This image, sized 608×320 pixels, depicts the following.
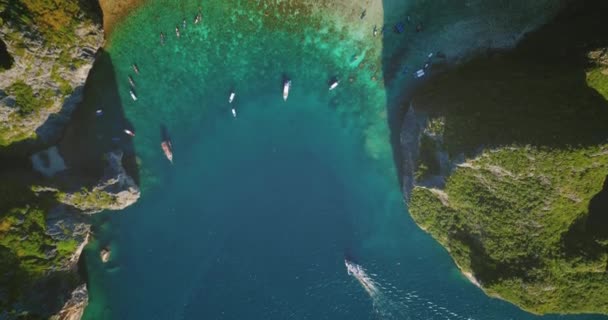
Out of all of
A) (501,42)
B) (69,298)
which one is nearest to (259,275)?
(69,298)

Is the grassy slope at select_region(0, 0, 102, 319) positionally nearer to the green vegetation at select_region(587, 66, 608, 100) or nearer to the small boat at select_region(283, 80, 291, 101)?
the small boat at select_region(283, 80, 291, 101)

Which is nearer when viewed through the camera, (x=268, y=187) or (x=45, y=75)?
(x=45, y=75)

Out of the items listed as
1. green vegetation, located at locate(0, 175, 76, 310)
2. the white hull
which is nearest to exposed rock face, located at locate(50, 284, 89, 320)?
green vegetation, located at locate(0, 175, 76, 310)

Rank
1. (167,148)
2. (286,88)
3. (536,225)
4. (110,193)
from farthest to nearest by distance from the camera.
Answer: (286,88)
(167,148)
(110,193)
(536,225)

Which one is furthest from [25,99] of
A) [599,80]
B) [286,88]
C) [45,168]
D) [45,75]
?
[599,80]

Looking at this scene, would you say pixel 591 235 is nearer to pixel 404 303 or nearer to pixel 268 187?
pixel 404 303

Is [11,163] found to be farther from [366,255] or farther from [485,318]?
[485,318]
